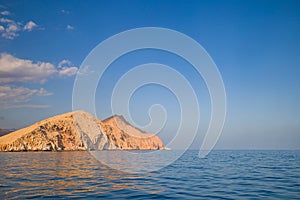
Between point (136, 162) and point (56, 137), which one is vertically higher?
point (56, 137)

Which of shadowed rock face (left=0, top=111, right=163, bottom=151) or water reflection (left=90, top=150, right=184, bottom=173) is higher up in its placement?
shadowed rock face (left=0, top=111, right=163, bottom=151)

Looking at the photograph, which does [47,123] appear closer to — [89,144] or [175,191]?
[89,144]

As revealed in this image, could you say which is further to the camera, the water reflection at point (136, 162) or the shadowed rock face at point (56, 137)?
the shadowed rock face at point (56, 137)

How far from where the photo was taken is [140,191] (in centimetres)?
2011

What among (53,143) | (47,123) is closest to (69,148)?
(53,143)

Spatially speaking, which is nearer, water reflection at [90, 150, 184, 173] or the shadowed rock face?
water reflection at [90, 150, 184, 173]

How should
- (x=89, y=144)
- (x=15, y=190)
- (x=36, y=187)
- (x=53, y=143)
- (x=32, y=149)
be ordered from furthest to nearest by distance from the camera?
1. (x=89, y=144)
2. (x=53, y=143)
3. (x=32, y=149)
4. (x=36, y=187)
5. (x=15, y=190)

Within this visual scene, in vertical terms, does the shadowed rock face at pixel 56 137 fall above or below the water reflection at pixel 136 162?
above

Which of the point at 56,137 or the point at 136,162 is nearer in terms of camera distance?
the point at 136,162

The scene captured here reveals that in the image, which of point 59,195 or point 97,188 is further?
point 97,188

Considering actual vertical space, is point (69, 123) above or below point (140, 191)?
above

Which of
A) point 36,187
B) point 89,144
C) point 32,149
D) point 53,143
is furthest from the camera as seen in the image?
point 89,144

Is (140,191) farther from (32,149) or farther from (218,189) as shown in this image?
(32,149)

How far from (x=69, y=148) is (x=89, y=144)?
1977cm
